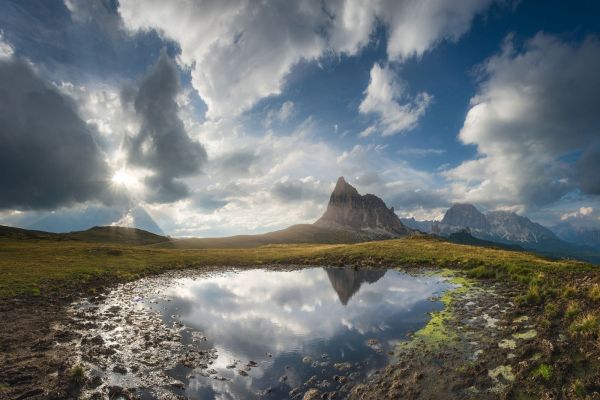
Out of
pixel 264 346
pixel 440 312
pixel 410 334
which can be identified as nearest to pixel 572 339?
pixel 410 334

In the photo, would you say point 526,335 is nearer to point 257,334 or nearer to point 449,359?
point 449,359

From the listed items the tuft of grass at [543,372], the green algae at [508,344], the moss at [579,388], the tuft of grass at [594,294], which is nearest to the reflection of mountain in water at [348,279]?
the green algae at [508,344]

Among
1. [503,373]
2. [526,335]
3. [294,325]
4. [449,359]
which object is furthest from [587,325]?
[294,325]

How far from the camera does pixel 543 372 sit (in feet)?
44.5

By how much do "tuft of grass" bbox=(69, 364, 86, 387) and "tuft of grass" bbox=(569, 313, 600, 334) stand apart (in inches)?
1036

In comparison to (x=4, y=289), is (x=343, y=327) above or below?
below

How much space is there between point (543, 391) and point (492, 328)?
9523 millimetres

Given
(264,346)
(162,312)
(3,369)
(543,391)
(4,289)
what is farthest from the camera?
(4,289)

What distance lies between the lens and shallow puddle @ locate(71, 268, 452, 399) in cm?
1708

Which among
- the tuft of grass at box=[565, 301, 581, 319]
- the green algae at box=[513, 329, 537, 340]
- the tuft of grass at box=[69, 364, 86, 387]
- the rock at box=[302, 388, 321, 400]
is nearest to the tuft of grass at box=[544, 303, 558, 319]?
the tuft of grass at box=[565, 301, 581, 319]

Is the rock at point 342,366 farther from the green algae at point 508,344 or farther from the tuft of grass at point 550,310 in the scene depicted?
the tuft of grass at point 550,310

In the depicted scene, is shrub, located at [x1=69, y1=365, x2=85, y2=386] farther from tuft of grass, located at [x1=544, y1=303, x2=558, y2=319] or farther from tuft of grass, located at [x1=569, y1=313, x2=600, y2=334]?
tuft of grass, located at [x1=544, y1=303, x2=558, y2=319]

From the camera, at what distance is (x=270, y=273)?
62.8m

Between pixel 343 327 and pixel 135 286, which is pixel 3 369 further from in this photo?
pixel 135 286
